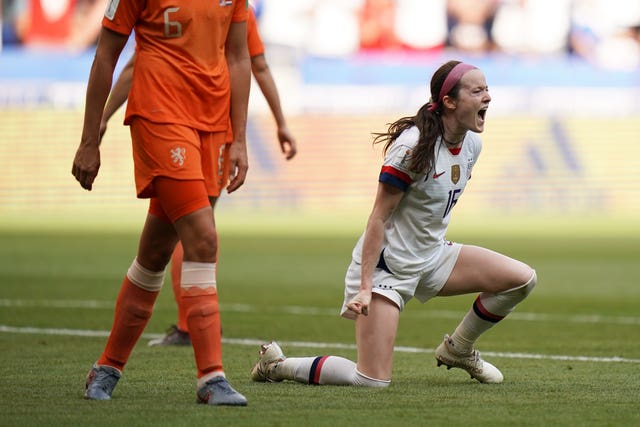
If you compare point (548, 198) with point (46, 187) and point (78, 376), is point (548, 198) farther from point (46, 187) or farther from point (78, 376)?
point (78, 376)

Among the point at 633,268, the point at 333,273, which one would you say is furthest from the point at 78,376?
the point at 633,268

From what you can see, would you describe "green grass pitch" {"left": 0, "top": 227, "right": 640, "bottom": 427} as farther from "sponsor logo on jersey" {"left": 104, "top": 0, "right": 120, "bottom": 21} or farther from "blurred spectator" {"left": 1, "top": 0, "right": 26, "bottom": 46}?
"blurred spectator" {"left": 1, "top": 0, "right": 26, "bottom": 46}

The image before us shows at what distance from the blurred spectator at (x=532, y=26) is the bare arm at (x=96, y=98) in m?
38.8

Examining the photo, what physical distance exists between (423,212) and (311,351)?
6.51 feet

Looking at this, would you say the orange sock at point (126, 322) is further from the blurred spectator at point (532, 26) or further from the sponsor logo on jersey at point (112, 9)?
the blurred spectator at point (532, 26)

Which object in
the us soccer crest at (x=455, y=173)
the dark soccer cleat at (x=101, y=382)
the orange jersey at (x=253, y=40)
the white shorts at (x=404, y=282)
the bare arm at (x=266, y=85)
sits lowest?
the dark soccer cleat at (x=101, y=382)

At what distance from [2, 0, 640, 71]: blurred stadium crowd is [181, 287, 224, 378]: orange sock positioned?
38.6 metres

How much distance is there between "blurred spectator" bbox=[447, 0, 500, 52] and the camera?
42938 millimetres

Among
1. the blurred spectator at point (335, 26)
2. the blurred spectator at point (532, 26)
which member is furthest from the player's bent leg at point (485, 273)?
the blurred spectator at point (335, 26)

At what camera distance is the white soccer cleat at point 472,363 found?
637 centimetres

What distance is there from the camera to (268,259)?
60.9 feet

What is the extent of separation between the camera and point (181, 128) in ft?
17.3

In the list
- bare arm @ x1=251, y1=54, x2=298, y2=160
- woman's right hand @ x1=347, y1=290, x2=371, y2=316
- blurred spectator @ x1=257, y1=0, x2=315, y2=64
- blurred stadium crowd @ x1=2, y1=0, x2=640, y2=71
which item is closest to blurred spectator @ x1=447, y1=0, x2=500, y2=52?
blurred stadium crowd @ x1=2, y1=0, x2=640, y2=71

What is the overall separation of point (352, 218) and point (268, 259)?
708 inches
